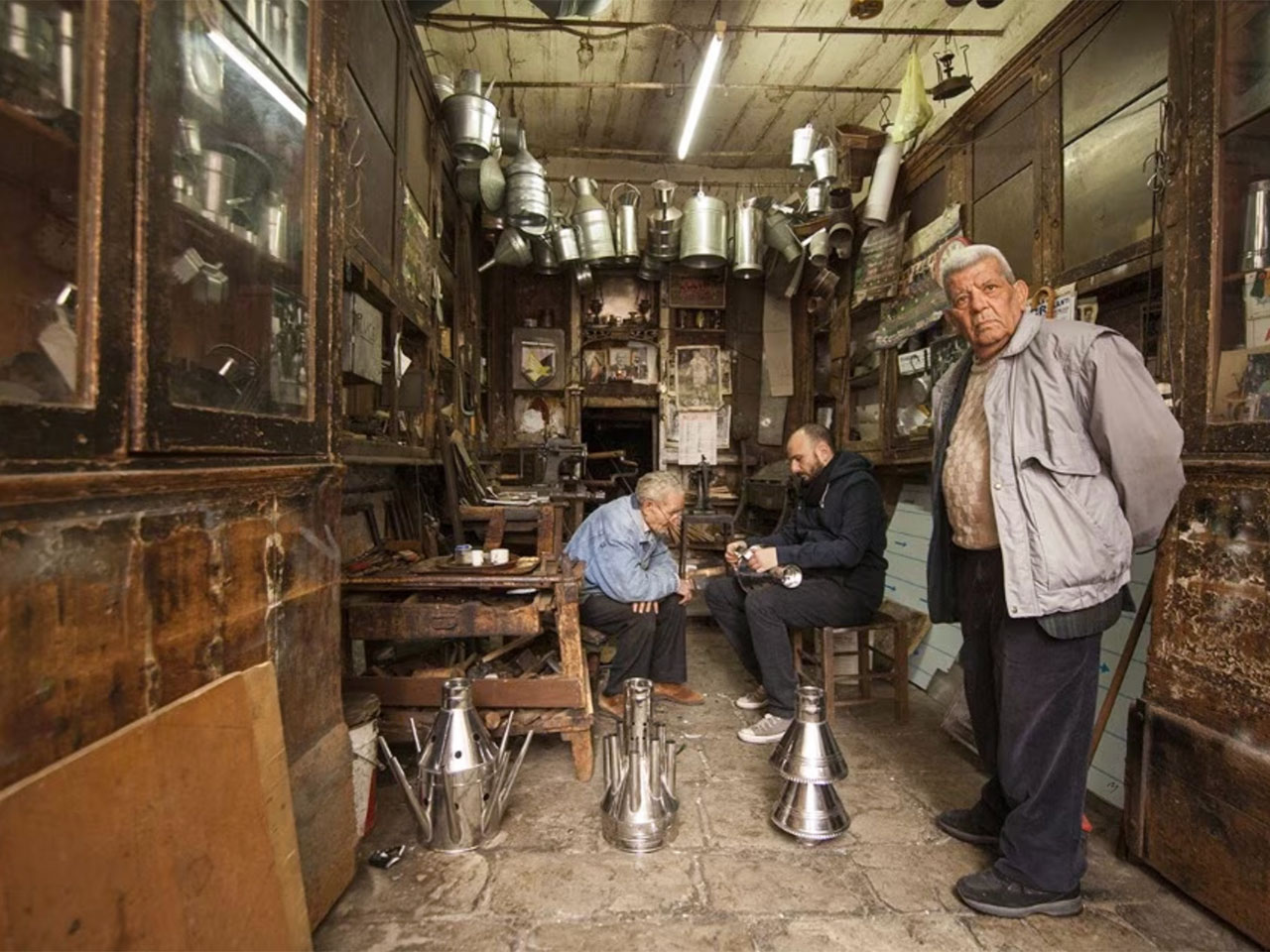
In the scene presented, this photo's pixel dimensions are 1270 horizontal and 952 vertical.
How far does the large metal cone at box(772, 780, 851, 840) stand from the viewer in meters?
2.28

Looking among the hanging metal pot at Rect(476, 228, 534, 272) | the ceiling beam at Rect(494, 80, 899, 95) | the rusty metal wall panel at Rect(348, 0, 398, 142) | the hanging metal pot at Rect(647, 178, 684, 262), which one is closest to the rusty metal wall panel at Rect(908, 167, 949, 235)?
the ceiling beam at Rect(494, 80, 899, 95)

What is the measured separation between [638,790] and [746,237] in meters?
5.28

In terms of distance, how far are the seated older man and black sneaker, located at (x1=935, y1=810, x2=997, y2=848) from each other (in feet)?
4.85

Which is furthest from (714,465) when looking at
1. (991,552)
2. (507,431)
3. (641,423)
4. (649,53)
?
(991,552)

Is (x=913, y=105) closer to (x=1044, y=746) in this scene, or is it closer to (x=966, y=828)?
(x=1044, y=746)

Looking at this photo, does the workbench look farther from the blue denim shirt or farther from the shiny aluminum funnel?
the shiny aluminum funnel

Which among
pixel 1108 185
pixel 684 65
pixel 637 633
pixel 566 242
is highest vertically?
pixel 684 65

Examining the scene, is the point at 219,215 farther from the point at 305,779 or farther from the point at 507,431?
the point at 507,431

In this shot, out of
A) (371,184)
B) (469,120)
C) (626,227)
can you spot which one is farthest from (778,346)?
(371,184)

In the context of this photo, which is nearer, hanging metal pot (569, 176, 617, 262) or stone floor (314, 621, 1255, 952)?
stone floor (314, 621, 1255, 952)

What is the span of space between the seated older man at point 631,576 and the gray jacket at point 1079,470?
172cm

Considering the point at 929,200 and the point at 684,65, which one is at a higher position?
the point at 684,65

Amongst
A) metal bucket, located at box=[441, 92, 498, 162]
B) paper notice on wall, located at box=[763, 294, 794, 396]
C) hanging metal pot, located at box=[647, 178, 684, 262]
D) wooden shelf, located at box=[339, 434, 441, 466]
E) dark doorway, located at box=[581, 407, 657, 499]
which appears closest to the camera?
wooden shelf, located at box=[339, 434, 441, 466]

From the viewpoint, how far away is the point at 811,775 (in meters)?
2.27
